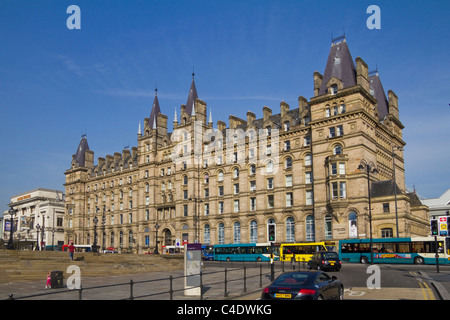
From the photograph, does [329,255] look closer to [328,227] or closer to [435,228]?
[435,228]

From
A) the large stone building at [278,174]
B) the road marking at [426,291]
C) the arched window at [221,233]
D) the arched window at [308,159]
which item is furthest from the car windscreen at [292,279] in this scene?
the arched window at [221,233]

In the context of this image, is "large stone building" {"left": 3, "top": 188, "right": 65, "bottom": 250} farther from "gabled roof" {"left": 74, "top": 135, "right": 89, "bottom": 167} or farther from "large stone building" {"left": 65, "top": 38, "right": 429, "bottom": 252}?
"large stone building" {"left": 65, "top": 38, "right": 429, "bottom": 252}

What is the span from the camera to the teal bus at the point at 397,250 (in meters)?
44.4

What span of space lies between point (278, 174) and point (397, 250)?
2280cm

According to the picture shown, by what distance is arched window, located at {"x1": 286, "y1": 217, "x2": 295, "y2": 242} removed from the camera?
6241 centimetres

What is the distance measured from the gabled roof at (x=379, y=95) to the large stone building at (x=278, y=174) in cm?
19

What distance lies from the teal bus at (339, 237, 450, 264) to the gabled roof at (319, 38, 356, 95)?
22.5m

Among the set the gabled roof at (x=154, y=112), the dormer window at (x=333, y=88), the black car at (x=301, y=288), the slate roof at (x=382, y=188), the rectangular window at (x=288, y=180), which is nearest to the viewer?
the black car at (x=301, y=288)

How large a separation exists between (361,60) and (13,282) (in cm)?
4989

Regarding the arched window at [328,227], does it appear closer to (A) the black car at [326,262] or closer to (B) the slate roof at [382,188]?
(B) the slate roof at [382,188]

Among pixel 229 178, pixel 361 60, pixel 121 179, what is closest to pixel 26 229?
pixel 121 179

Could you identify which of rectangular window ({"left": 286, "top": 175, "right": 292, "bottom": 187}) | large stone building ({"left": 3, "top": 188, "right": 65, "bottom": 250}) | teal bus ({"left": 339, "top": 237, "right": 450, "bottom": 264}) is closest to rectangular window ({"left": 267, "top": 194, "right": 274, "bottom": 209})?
rectangular window ({"left": 286, "top": 175, "right": 292, "bottom": 187})
